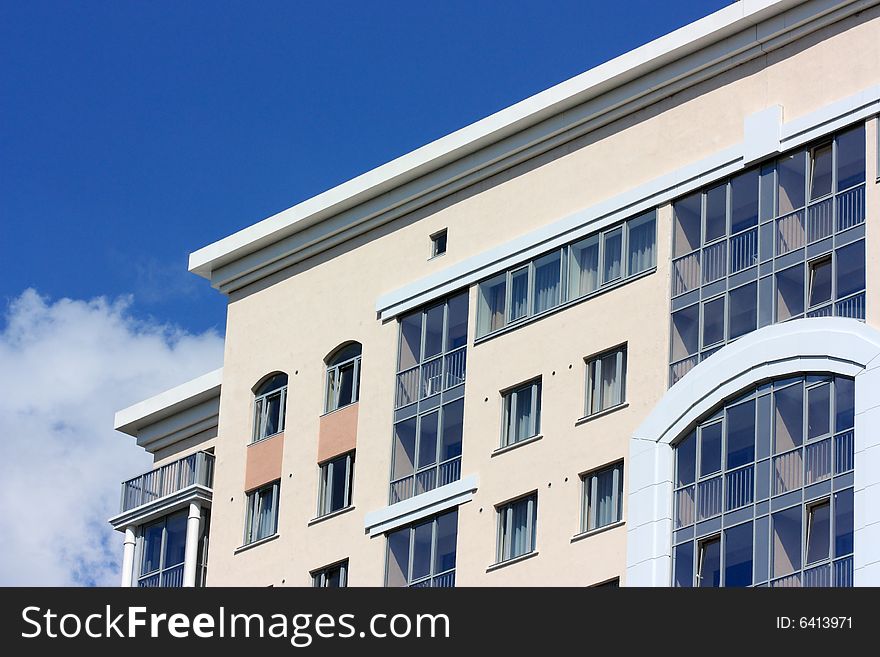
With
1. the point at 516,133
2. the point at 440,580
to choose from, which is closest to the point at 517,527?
the point at 440,580

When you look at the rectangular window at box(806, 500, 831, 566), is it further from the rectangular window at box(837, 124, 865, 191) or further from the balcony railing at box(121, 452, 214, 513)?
the balcony railing at box(121, 452, 214, 513)

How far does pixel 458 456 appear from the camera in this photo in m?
66.5

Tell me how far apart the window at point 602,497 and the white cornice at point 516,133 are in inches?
329

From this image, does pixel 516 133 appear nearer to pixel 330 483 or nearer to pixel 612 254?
pixel 612 254

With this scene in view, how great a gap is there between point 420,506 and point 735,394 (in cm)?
887

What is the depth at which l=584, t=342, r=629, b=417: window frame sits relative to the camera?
210 feet

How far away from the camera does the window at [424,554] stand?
6581 centimetres

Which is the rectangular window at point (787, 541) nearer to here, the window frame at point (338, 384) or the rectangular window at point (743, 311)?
the rectangular window at point (743, 311)

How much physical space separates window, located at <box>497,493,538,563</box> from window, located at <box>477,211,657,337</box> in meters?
4.43

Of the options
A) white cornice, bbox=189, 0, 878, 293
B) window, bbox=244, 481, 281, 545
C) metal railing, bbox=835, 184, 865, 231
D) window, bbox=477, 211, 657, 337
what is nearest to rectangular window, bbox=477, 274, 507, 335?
window, bbox=477, 211, 657, 337

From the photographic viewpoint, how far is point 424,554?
66.4 m

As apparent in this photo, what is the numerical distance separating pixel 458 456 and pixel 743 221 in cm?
881
